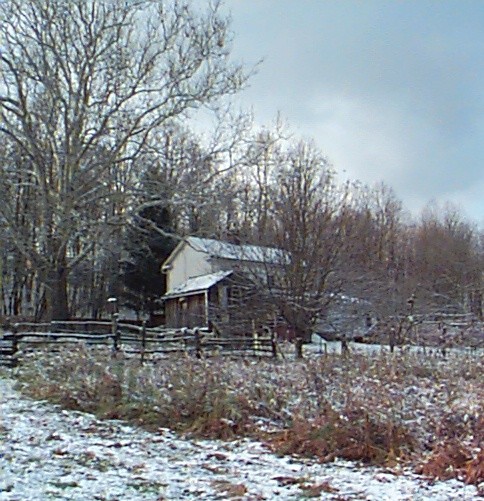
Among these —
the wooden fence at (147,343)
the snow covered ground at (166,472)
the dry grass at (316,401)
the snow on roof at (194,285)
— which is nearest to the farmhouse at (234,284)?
the snow on roof at (194,285)

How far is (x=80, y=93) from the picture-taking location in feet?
78.6

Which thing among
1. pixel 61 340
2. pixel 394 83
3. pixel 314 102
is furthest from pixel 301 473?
pixel 61 340

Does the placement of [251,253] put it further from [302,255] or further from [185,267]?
[185,267]

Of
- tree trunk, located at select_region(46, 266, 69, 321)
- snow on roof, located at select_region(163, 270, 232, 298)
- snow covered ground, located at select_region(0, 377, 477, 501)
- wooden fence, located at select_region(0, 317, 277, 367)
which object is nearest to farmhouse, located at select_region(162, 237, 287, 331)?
snow on roof, located at select_region(163, 270, 232, 298)

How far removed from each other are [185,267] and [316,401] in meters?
27.8

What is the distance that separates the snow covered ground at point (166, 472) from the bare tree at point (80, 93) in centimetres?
1660

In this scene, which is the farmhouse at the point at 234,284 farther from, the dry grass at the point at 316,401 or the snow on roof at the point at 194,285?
the dry grass at the point at 316,401

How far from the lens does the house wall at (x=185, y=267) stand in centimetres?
3547

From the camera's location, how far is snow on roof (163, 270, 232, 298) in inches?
1243

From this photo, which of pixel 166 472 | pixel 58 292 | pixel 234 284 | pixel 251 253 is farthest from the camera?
pixel 58 292

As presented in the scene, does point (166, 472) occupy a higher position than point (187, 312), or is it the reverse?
point (187, 312)

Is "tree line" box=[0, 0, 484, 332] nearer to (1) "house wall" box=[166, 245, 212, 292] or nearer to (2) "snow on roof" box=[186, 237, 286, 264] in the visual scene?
(2) "snow on roof" box=[186, 237, 286, 264]

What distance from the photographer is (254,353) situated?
688 inches

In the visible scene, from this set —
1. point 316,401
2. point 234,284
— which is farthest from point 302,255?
point 316,401
